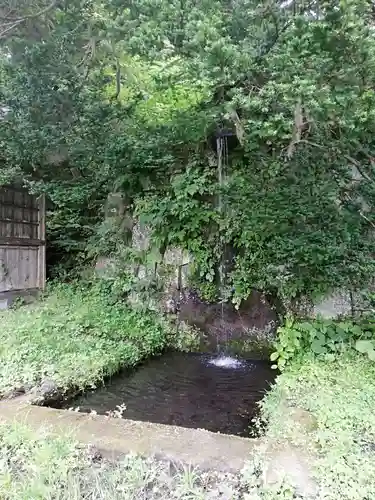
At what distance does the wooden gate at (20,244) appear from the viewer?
261 inches

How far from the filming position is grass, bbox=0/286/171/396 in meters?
3.88

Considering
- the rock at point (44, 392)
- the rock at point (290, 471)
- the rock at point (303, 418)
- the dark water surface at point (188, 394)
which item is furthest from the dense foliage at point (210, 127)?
the rock at point (44, 392)

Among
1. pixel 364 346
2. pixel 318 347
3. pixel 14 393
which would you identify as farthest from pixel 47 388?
pixel 364 346

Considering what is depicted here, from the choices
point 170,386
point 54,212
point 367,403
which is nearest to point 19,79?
point 54,212

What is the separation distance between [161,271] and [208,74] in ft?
14.5

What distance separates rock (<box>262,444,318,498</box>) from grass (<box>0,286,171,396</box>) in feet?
7.63

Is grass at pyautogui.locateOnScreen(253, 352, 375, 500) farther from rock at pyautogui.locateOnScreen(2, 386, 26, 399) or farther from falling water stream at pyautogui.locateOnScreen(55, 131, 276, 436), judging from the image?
rock at pyautogui.locateOnScreen(2, 386, 26, 399)

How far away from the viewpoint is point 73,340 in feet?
15.6

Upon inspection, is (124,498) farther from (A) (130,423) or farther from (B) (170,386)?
(B) (170,386)

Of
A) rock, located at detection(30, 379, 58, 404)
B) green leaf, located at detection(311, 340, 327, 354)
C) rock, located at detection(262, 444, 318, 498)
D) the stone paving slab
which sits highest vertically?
green leaf, located at detection(311, 340, 327, 354)

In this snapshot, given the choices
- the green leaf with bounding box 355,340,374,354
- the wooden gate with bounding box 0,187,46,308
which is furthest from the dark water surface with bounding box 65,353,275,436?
the wooden gate with bounding box 0,187,46,308

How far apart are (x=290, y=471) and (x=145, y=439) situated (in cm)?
97

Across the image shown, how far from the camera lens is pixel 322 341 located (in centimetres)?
418

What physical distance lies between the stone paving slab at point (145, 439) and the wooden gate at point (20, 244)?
4126 mm
